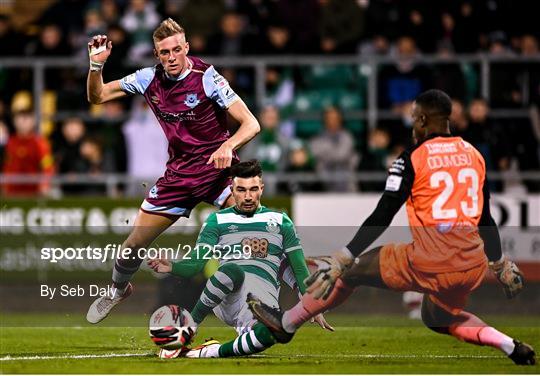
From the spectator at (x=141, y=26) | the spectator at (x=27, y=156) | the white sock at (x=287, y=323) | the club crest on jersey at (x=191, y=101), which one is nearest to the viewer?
the white sock at (x=287, y=323)

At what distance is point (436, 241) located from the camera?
10.0 meters

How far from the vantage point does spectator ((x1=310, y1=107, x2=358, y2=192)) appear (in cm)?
1767

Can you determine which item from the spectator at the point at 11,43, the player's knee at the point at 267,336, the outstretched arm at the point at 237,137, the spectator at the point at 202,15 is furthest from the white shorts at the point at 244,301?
the spectator at the point at 11,43

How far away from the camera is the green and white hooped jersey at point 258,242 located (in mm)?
10523

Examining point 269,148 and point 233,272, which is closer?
point 233,272

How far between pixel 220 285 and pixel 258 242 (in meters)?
0.43

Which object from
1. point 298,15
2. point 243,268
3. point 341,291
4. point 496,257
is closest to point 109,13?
point 298,15

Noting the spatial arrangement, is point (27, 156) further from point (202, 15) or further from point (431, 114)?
point (431, 114)

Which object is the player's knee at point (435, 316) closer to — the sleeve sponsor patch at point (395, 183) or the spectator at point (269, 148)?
the sleeve sponsor patch at point (395, 183)

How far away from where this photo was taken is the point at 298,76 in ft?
60.9

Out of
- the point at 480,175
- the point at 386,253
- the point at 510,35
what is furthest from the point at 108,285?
the point at 510,35

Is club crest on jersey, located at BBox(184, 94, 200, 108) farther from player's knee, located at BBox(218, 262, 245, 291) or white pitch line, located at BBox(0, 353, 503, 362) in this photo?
white pitch line, located at BBox(0, 353, 503, 362)

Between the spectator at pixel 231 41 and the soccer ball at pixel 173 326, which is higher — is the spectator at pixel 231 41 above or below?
above

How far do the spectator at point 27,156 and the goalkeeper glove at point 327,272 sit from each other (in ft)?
27.2
